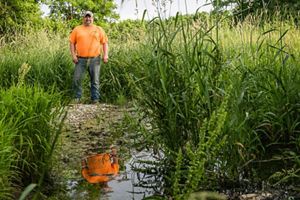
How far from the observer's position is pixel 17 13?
2241 cm

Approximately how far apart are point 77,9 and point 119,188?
27240 millimetres

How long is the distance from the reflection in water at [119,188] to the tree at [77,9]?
78.2 feet

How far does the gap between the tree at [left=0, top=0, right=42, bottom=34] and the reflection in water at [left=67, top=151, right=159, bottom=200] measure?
17613mm

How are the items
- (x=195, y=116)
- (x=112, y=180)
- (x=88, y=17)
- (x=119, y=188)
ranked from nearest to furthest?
1. (x=195, y=116)
2. (x=119, y=188)
3. (x=112, y=180)
4. (x=88, y=17)

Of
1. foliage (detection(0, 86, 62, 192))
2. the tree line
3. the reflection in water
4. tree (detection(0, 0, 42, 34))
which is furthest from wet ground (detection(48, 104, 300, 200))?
tree (detection(0, 0, 42, 34))

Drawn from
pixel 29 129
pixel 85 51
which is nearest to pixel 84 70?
pixel 85 51

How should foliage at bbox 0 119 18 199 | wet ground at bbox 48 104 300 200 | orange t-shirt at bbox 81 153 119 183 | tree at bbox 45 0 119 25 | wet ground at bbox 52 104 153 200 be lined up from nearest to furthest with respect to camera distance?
foliage at bbox 0 119 18 199 → wet ground at bbox 48 104 300 200 → wet ground at bbox 52 104 153 200 → orange t-shirt at bbox 81 153 119 183 → tree at bbox 45 0 119 25

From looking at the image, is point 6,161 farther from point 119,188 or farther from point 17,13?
point 17,13

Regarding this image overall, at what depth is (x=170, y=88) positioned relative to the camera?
3871 mm

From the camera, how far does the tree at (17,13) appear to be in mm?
21375

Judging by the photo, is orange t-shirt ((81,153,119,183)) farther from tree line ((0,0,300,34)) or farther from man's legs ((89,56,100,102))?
tree line ((0,0,300,34))

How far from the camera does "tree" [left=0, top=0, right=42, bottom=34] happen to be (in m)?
21.4

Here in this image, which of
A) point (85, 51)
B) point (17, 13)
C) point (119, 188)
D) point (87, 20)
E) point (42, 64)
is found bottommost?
point (119, 188)

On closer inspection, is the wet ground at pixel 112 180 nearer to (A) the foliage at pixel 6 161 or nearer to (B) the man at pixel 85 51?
(A) the foliage at pixel 6 161
